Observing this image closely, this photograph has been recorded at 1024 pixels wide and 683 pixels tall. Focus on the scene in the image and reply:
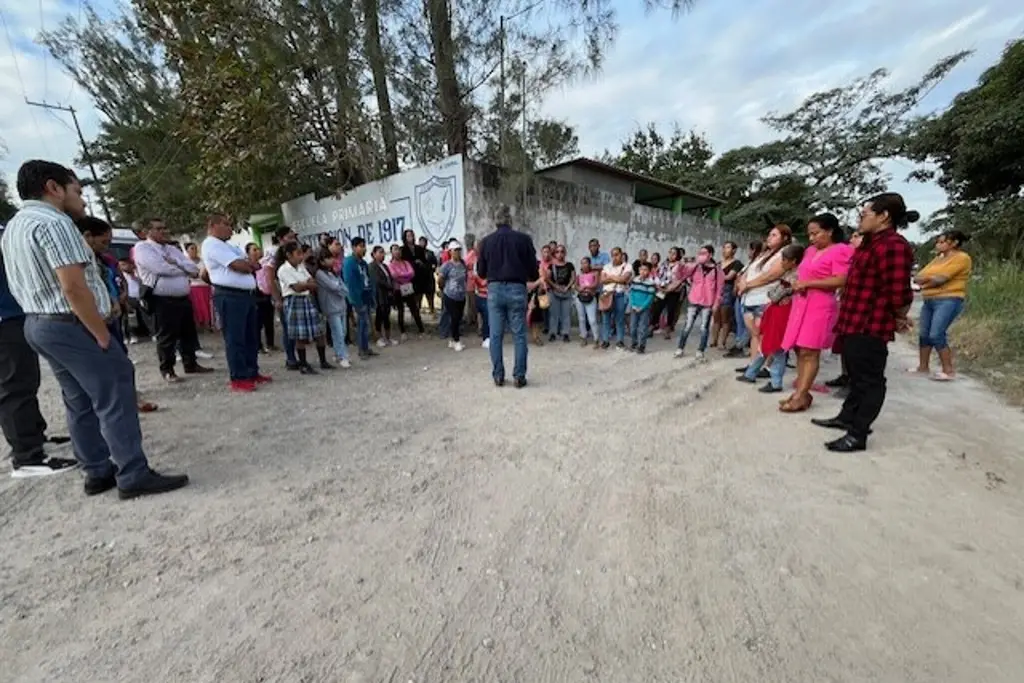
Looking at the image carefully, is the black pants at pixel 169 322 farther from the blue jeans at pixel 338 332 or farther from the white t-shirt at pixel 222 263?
the blue jeans at pixel 338 332

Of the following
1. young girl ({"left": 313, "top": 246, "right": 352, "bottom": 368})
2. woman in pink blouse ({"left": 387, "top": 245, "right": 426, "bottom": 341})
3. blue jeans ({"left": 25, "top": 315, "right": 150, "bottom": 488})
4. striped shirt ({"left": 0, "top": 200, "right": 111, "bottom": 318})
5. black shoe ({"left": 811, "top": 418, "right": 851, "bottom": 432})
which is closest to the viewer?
striped shirt ({"left": 0, "top": 200, "right": 111, "bottom": 318})

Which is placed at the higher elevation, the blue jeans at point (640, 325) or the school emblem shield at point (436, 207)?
the school emblem shield at point (436, 207)

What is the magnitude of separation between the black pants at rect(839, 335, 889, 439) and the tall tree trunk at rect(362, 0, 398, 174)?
26.3ft

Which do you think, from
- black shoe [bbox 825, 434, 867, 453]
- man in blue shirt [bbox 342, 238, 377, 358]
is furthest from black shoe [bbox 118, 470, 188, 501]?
black shoe [bbox 825, 434, 867, 453]

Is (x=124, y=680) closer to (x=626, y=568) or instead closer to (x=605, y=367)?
(x=626, y=568)

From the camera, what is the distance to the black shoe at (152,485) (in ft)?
8.80

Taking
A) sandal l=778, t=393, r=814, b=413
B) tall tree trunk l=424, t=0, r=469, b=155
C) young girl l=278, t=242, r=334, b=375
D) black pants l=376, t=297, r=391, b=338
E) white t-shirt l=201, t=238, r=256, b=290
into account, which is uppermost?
tall tree trunk l=424, t=0, r=469, b=155

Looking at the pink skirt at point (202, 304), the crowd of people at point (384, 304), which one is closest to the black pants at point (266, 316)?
the crowd of people at point (384, 304)

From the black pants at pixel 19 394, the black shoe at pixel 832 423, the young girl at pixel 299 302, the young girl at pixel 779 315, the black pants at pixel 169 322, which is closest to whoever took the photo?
the black pants at pixel 19 394

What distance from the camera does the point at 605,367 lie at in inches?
231

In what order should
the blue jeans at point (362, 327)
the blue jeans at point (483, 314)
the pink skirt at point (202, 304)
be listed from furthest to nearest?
the pink skirt at point (202, 304), the blue jeans at point (483, 314), the blue jeans at point (362, 327)

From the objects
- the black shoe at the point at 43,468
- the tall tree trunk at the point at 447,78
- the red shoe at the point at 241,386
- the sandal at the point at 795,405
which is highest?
the tall tree trunk at the point at 447,78

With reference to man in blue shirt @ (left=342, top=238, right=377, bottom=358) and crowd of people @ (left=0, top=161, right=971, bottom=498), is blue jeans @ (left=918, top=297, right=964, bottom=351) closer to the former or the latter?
crowd of people @ (left=0, top=161, right=971, bottom=498)

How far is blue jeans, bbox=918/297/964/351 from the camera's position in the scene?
4.93 meters
